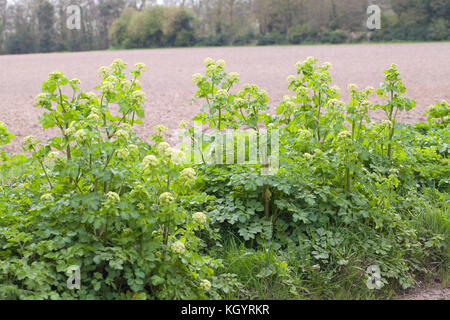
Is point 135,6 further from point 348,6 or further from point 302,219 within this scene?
point 302,219

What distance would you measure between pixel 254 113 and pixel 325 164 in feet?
2.42

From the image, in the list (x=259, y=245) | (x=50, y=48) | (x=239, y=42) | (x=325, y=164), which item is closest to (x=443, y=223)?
(x=325, y=164)

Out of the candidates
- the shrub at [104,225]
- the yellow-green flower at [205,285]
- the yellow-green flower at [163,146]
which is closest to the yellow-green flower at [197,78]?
the shrub at [104,225]

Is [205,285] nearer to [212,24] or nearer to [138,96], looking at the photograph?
[138,96]

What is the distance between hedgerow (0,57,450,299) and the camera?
265 cm

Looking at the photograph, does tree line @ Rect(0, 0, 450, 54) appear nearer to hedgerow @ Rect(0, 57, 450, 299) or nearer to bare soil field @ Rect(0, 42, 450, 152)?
bare soil field @ Rect(0, 42, 450, 152)

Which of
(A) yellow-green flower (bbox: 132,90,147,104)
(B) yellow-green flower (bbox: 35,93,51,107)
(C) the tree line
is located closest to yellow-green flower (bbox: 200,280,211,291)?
(A) yellow-green flower (bbox: 132,90,147,104)

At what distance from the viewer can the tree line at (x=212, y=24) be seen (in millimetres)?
35281

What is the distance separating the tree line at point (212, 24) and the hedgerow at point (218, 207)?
3346cm

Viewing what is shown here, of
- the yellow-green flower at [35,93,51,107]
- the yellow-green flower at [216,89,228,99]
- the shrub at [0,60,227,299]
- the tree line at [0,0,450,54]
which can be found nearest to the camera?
the shrub at [0,60,227,299]

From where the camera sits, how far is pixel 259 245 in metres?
3.59

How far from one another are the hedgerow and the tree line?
110ft

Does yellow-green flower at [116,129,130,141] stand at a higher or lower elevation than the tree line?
lower

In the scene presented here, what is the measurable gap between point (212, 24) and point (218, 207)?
128 feet
